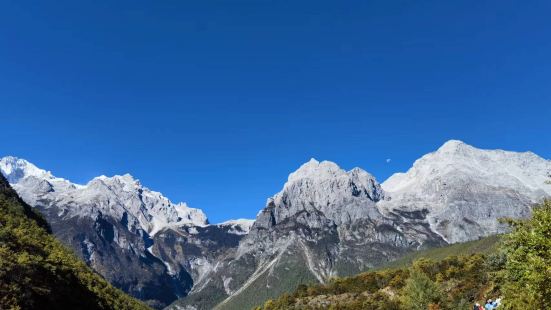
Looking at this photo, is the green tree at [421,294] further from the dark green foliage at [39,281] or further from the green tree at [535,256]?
the dark green foliage at [39,281]

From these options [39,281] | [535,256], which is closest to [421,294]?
[39,281]

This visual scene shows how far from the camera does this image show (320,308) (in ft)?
640

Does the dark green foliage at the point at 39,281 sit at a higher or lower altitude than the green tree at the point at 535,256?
higher

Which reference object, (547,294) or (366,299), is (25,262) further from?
(366,299)

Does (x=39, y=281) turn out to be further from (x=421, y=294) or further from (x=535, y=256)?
(x=535, y=256)

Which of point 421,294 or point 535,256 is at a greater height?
point 421,294

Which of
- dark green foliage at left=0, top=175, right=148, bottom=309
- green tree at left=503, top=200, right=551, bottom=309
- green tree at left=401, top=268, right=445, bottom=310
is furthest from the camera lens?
Answer: green tree at left=401, top=268, right=445, bottom=310

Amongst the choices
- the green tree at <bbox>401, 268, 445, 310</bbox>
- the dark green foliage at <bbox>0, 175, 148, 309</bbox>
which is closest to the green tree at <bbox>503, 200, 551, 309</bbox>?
the dark green foliage at <bbox>0, 175, 148, 309</bbox>

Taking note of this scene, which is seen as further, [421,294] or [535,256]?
[421,294]

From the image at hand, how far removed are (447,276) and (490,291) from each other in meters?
85.2

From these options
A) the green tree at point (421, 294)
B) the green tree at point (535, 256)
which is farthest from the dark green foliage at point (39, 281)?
the green tree at point (421, 294)

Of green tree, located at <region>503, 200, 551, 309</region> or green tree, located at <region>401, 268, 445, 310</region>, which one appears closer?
green tree, located at <region>503, 200, 551, 309</region>

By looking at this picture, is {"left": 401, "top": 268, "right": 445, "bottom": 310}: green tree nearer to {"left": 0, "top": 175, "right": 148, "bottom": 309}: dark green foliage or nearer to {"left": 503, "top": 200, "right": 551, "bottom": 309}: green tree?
{"left": 503, "top": 200, "right": 551, "bottom": 309}: green tree

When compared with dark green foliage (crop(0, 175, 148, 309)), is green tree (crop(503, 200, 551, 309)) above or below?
below
